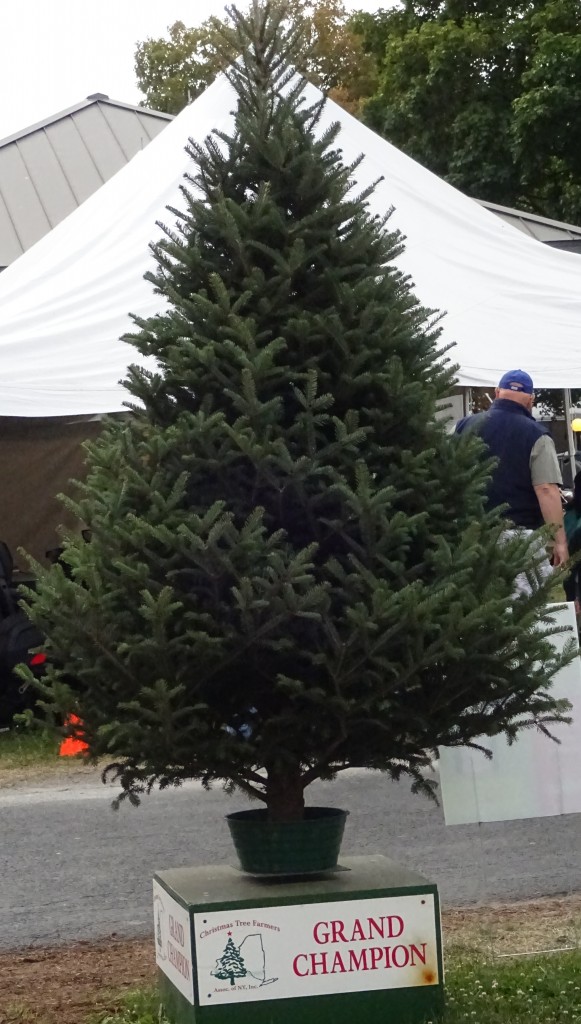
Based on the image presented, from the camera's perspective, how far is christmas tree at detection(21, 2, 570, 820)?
144 inches

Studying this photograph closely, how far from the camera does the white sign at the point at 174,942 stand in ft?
12.3

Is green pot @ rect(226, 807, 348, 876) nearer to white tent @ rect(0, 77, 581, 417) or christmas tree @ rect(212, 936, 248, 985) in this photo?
christmas tree @ rect(212, 936, 248, 985)

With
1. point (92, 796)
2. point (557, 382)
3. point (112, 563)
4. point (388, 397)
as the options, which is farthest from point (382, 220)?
point (557, 382)

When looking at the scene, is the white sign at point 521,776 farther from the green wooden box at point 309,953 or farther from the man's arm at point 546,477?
the green wooden box at point 309,953

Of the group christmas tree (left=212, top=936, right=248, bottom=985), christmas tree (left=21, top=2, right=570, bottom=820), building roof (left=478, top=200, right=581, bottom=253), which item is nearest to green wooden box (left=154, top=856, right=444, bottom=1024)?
christmas tree (left=212, top=936, right=248, bottom=985)

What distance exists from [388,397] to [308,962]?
4.94 feet

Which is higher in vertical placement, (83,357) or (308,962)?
(83,357)

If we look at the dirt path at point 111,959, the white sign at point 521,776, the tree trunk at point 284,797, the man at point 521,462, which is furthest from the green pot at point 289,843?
the man at point 521,462

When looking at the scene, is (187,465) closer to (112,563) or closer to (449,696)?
(112,563)

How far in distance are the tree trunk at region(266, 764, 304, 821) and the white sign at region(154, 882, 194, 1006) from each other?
374 mm

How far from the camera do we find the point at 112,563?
12.2 ft

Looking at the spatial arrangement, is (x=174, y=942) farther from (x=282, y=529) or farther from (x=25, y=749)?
(x=25, y=749)

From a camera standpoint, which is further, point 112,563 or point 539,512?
point 539,512

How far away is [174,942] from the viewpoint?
13.0 ft
